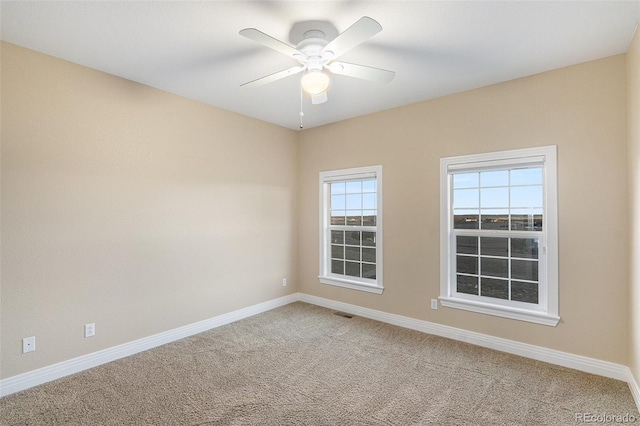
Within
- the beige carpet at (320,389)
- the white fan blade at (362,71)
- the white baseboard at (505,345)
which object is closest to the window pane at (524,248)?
the white baseboard at (505,345)

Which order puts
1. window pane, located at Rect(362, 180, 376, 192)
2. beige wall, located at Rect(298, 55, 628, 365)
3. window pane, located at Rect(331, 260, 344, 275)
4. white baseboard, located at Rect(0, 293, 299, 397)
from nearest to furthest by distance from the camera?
white baseboard, located at Rect(0, 293, 299, 397) < beige wall, located at Rect(298, 55, 628, 365) < window pane, located at Rect(362, 180, 376, 192) < window pane, located at Rect(331, 260, 344, 275)

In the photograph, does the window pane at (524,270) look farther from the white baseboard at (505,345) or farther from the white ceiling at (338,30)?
the white ceiling at (338,30)

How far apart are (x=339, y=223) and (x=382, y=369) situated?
7.42 feet

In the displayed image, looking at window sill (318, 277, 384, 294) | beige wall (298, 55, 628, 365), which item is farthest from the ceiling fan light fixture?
window sill (318, 277, 384, 294)

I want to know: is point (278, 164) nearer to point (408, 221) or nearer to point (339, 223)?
point (339, 223)

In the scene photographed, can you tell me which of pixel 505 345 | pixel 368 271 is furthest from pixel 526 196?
pixel 368 271

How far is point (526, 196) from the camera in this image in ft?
10.2

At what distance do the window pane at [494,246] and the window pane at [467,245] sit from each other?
7 cm

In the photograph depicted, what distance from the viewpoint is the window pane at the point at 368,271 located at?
428 cm

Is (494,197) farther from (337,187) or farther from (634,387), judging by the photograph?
(337,187)

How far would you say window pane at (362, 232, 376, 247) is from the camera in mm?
4277

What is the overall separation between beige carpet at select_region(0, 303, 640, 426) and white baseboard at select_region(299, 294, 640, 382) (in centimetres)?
8

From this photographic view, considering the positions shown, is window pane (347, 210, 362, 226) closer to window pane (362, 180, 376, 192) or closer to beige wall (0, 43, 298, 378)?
window pane (362, 180, 376, 192)

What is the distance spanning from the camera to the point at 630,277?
2.51m
